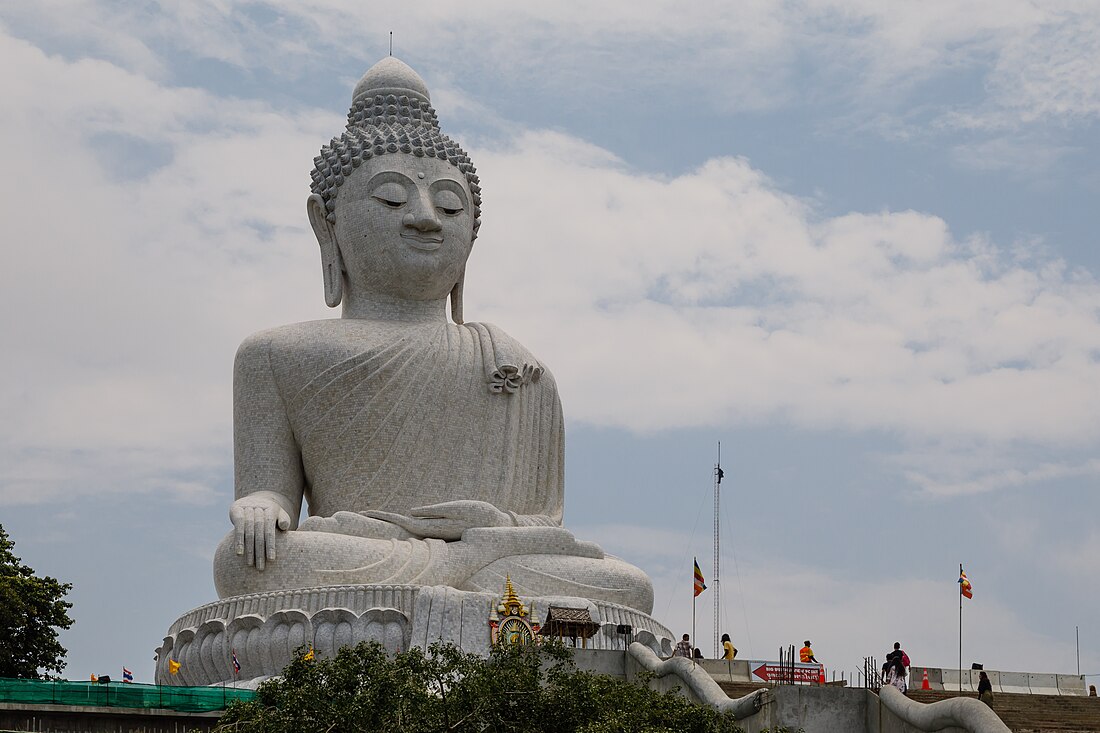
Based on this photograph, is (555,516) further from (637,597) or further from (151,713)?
(151,713)

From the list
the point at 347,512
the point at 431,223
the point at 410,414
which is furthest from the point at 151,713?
the point at 431,223

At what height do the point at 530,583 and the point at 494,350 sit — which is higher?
the point at 494,350

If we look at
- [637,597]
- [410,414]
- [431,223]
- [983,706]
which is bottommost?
[983,706]

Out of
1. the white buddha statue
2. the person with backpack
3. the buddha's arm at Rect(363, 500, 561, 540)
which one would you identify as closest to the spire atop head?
the white buddha statue

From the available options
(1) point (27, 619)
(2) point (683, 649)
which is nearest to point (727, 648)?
(2) point (683, 649)

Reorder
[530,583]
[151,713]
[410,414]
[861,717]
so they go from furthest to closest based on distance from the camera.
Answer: [410,414] < [530,583] < [151,713] < [861,717]

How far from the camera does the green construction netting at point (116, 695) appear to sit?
1938cm

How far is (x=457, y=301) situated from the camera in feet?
88.4

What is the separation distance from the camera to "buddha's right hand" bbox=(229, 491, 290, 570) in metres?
23.2

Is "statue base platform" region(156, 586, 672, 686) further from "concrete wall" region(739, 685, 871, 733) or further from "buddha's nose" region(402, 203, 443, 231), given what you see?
"buddha's nose" region(402, 203, 443, 231)

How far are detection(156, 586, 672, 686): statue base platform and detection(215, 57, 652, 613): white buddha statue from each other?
564 mm

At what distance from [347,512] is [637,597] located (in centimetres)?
369

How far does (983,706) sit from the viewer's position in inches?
599

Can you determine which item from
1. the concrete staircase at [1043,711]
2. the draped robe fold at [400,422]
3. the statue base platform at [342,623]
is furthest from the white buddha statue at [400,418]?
the concrete staircase at [1043,711]
